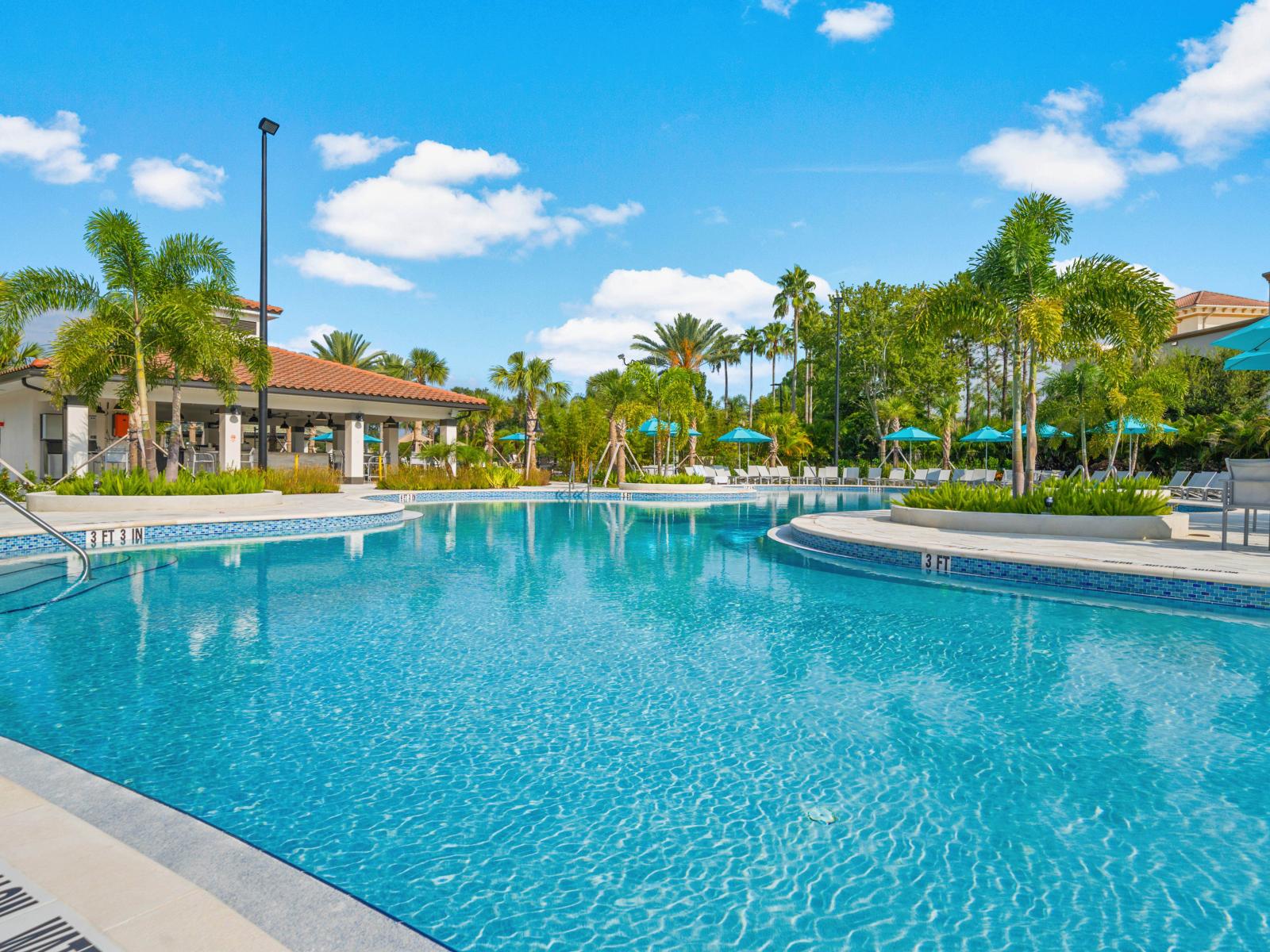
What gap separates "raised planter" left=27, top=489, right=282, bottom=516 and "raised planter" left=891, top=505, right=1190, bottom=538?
1340cm

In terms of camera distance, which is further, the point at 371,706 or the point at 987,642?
the point at 987,642

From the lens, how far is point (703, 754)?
3754 millimetres

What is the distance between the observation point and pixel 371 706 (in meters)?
4.43

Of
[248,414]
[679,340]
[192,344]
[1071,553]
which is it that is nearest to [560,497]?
[192,344]

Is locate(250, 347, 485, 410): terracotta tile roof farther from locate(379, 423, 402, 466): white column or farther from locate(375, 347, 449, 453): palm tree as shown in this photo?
locate(375, 347, 449, 453): palm tree

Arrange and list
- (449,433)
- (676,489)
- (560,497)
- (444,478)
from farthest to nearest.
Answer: (449,433) → (444,478) → (676,489) → (560,497)

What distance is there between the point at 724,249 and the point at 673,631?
30.1 meters

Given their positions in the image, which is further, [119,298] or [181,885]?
[119,298]

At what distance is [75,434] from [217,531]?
10.9m

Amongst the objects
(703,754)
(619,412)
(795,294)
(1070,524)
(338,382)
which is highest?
(795,294)

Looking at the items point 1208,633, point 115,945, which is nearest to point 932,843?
point 115,945

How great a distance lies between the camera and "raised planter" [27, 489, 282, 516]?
12.8 m

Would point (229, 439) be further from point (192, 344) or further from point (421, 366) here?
point (421, 366)

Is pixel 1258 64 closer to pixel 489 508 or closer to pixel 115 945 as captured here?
pixel 489 508
